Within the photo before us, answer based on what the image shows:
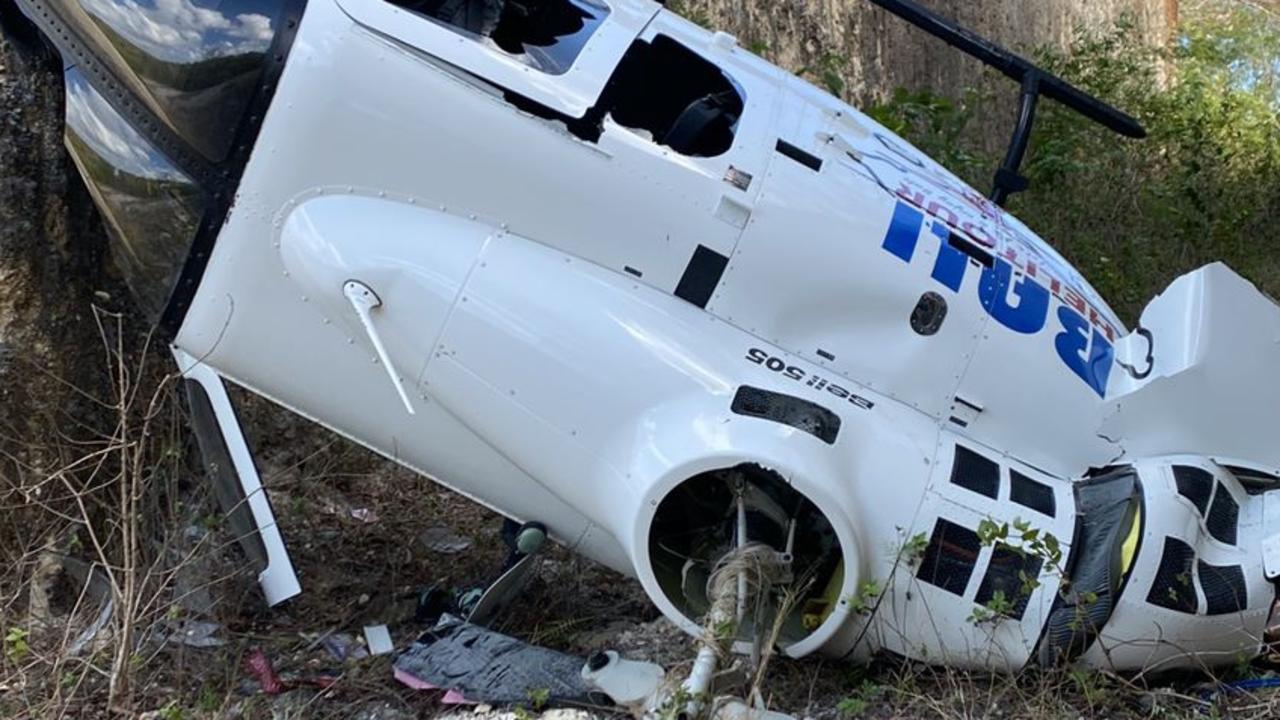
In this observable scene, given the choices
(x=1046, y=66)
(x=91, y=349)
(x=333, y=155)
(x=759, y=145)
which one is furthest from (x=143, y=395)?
(x=1046, y=66)

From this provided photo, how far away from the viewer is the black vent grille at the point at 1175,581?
321cm

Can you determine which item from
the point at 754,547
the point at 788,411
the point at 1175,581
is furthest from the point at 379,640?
the point at 1175,581

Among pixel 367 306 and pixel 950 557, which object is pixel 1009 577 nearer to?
pixel 950 557

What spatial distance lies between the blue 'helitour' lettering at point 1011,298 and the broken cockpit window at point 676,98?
1.89 feet

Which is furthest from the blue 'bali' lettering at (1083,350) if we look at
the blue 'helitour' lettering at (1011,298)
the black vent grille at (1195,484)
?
the black vent grille at (1195,484)

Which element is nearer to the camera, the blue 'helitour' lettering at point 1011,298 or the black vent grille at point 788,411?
the black vent grille at point 788,411

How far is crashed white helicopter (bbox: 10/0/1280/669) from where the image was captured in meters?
3.24

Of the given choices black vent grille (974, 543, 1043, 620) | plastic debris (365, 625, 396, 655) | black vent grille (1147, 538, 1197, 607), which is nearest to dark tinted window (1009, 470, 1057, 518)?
black vent grille (974, 543, 1043, 620)

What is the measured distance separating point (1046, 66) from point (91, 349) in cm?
671

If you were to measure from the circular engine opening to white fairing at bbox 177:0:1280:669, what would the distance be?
0.08 metres

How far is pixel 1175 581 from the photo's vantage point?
127 inches

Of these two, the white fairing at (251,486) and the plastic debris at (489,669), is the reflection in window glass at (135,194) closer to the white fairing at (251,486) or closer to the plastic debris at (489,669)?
the white fairing at (251,486)

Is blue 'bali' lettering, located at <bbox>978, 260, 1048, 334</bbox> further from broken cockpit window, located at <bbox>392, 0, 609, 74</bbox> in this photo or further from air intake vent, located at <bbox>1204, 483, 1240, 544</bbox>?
broken cockpit window, located at <bbox>392, 0, 609, 74</bbox>

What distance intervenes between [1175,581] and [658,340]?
4.99 feet
